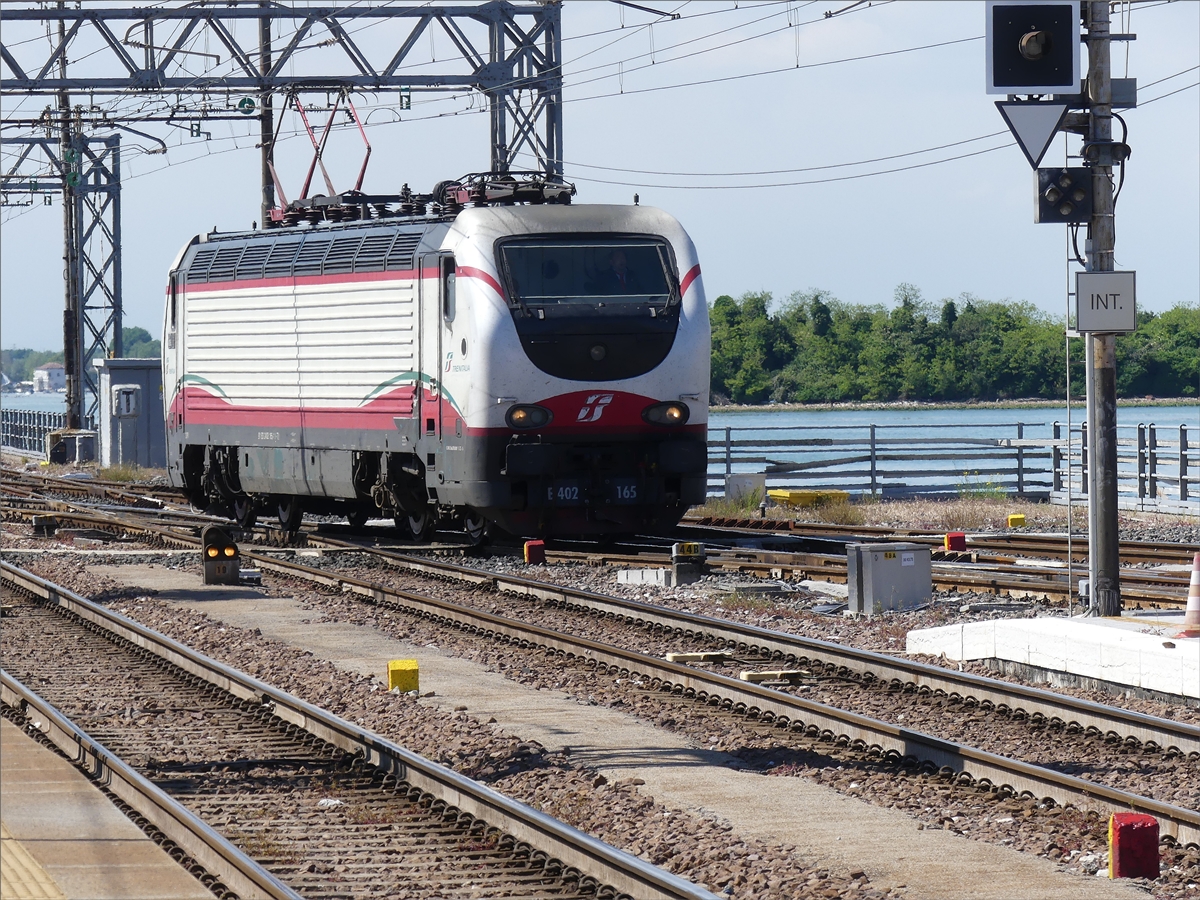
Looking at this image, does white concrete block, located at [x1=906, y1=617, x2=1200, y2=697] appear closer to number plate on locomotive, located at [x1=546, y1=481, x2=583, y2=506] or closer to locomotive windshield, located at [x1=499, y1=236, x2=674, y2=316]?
number plate on locomotive, located at [x1=546, y1=481, x2=583, y2=506]

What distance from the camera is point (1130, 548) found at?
768 inches

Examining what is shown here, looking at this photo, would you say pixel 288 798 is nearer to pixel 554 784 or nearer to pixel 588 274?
pixel 554 784

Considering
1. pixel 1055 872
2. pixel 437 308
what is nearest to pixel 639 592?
pixel 437 308

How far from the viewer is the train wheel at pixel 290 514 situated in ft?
76.3

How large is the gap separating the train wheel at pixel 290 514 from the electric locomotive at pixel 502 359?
1.57 m

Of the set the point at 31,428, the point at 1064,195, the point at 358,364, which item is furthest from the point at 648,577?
the point at 31,428

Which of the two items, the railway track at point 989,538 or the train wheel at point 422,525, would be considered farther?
the train wheel at point 422,525

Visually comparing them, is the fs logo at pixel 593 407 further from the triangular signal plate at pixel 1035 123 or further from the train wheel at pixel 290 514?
the triangular signal plate at pixel 1035 123

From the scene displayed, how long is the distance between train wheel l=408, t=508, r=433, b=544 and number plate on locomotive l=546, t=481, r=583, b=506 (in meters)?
2.40

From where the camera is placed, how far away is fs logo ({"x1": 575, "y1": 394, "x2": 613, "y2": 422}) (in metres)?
18.8

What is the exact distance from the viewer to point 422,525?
21062 millimetres

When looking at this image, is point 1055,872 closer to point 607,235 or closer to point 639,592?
point 639,592

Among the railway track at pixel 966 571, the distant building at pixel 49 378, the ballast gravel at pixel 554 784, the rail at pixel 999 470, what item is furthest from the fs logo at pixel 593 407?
the distant building at pixel 49 378

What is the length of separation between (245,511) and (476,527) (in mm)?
5392
